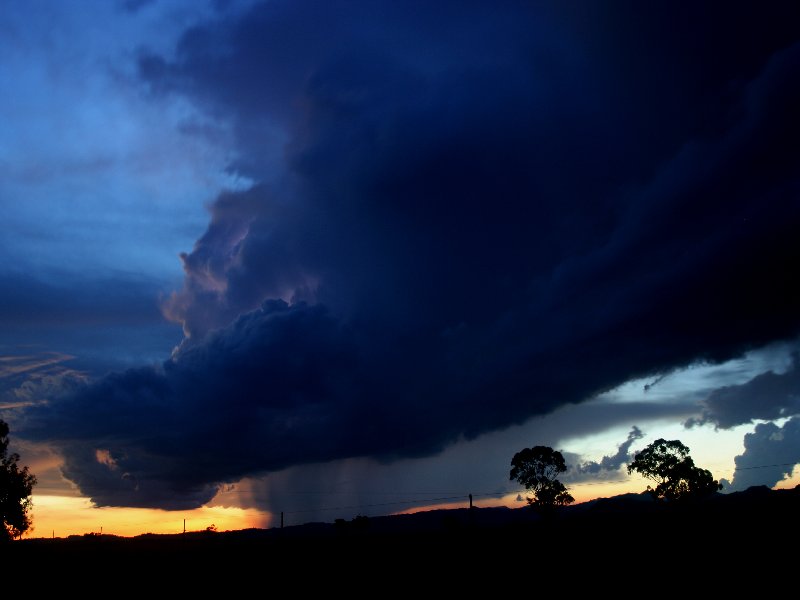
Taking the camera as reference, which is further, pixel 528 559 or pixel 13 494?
pixel 13 494

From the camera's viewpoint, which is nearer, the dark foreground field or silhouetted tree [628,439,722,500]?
the dark foreground field

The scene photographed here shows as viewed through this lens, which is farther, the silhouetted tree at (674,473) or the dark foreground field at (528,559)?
the silhouetted tree at (674,473)

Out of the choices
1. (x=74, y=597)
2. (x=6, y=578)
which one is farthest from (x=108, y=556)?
(x=74, y=597)

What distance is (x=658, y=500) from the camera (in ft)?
324

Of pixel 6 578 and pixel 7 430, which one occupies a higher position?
pixel 7 430

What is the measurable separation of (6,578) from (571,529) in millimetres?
38927

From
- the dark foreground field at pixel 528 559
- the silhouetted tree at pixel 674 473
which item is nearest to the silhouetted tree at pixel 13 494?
the dark foreground field at pixel 528 559

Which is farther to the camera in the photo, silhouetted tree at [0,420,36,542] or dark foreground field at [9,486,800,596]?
silhouetted tree at [0,420,36,542]

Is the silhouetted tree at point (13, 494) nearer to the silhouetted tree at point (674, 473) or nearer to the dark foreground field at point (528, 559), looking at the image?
the dark foreground field at point (528, 559)

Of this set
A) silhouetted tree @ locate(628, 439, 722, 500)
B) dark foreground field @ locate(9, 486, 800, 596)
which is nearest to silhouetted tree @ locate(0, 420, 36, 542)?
dark foreground field @ locate(9, 486, 800, 596)

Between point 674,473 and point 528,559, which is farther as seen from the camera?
point 674,473

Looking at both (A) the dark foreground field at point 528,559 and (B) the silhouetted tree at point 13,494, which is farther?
(B) the silhouetted tree at point 13,494

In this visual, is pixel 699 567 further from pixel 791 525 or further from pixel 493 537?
pixel 493 537

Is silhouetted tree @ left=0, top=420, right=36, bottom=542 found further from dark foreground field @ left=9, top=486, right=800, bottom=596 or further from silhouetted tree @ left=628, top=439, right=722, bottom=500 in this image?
silhouetted tree @ left=628, top=439, right=722, bottom=500
